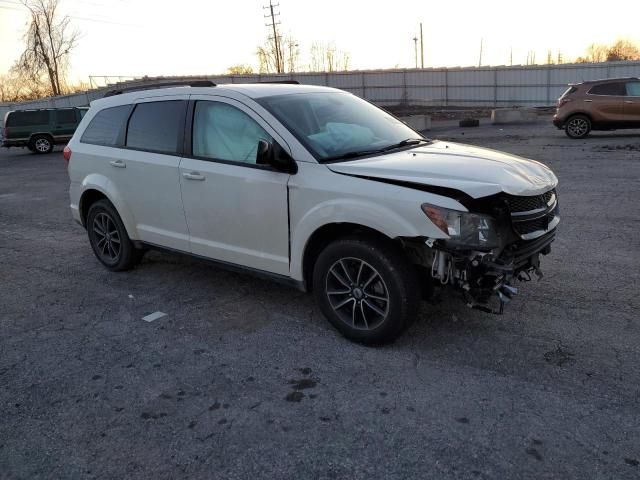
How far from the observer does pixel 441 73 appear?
39281mm

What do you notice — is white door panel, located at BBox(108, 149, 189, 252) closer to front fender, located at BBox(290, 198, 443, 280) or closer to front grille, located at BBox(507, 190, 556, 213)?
front fender, located at BBox(290, 198, 443, 280)

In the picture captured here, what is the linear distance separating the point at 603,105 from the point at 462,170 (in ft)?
49.2

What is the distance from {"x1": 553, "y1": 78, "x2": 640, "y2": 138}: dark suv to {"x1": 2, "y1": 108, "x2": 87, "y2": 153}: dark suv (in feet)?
61.2

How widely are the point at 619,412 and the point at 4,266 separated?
21.0 feet

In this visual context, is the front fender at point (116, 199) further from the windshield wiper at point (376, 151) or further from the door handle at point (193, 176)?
the windshield wiper at point (376, 151)

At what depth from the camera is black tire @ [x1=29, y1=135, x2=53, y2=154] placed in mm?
23578

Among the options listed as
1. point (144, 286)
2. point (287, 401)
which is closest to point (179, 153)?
point (144, 286)

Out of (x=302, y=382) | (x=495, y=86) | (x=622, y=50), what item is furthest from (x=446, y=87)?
(x=622, y=50)

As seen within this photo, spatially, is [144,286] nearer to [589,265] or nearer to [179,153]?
[179,153]

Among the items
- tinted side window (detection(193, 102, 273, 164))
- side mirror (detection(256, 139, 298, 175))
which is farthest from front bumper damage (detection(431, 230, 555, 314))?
tinted side window (detection(193, 102, 273, 164))

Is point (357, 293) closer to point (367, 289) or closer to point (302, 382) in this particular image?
point (367, 289)

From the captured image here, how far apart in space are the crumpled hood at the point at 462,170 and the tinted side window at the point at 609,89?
1426 cm

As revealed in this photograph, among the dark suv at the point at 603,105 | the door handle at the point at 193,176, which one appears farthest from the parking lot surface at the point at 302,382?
the dark suv at the point at 603,105

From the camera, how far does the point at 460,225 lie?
3.47 m
